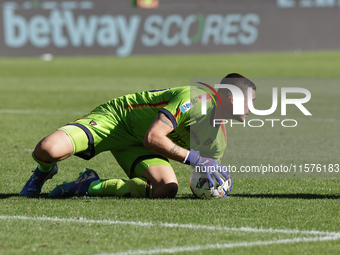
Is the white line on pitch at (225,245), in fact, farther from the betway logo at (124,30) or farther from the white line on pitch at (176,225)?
the betway logo at (124,30)

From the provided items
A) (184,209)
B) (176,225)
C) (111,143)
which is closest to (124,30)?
(111,143)

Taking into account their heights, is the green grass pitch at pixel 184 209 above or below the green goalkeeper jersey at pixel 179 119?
below

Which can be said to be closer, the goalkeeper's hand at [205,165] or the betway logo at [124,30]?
the goalkeeper's hand at [205,165]

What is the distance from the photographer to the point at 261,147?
9734 millimetres

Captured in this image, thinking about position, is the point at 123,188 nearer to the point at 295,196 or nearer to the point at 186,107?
the point at 186,107

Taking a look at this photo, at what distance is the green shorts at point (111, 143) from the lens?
6.62 meters

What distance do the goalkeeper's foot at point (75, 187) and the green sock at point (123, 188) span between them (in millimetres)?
63

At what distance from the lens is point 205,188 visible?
643 cm

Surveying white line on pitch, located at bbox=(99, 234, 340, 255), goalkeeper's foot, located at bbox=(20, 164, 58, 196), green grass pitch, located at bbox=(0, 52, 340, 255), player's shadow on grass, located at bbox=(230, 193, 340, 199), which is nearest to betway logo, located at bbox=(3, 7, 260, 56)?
green grass pitch, located at bbox=(0, 52, 340, 255)

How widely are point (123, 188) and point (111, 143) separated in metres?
0.53

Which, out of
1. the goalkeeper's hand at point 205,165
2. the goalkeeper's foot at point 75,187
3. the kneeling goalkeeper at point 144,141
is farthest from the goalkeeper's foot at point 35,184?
the goalkeeper's hand at point 205,165

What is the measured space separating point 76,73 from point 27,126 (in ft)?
39.0

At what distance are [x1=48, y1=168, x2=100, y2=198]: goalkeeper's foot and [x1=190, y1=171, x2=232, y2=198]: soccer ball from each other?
953mm

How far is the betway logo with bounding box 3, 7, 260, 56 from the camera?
29172 mm
